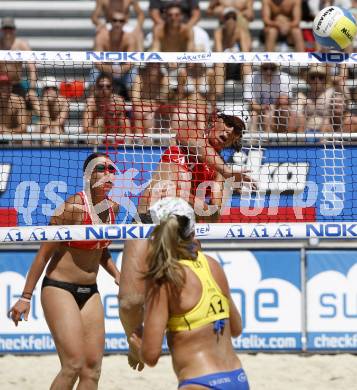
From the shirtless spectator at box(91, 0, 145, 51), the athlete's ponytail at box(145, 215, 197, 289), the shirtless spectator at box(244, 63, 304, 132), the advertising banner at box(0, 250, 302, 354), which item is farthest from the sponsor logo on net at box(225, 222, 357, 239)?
the shirtless spectator at box(91, 0, 145, 51)

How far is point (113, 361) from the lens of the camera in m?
8.70

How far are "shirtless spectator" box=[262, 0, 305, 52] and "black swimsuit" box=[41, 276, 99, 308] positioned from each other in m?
6.01

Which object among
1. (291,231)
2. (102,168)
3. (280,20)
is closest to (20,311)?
(102,168)

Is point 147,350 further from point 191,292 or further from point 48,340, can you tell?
point 48,340

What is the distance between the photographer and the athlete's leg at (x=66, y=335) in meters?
5.98

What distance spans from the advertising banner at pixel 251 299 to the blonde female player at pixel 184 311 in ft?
14.4

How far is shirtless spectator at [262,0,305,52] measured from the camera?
1145cm

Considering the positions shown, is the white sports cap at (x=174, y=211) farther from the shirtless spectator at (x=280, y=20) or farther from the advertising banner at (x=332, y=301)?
the shirtless spectator at (x=280, y=20)

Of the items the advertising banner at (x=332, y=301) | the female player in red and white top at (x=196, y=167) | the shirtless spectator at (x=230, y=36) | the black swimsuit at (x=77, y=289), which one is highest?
the shirtless spectator at (x=230, y=36)

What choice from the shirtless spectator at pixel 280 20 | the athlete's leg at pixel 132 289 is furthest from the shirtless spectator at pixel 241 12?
the athlete's leg at pixel 132 289

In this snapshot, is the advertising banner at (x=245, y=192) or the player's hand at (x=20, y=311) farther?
the advertising banner at (x=245, y=192)

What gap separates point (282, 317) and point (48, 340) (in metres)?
2.23

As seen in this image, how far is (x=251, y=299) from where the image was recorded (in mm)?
8859

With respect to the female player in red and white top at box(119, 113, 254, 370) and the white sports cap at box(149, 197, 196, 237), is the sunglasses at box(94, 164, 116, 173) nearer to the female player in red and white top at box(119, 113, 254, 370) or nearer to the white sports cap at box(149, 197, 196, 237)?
the female player in red and white top at box(119, 113, 254, 370)
